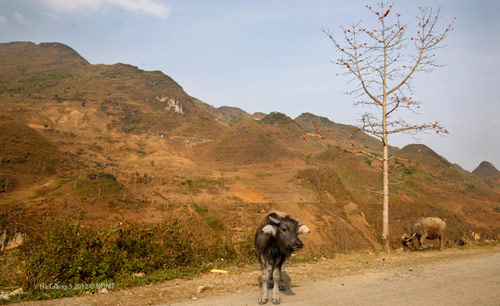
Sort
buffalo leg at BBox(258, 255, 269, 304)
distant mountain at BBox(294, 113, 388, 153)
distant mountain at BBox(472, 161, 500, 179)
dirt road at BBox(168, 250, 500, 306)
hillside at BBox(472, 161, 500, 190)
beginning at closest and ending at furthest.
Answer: buffalo leg at BBox(258, 255, 269, 304) → dirt road at BBox(168, 250, 500, 306) → hillside at BBox(472, 161, 500, 190) → distant mountain at BBox(472, 161, 500, 179) → distant mountain at BBox(294, 113, 388, 153)

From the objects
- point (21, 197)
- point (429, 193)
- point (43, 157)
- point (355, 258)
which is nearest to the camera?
point (355, 258)

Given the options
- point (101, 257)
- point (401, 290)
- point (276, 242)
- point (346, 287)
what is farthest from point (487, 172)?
point (101, 257)

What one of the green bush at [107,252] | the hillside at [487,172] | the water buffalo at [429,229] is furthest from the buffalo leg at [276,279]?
the hillside at [487,172]

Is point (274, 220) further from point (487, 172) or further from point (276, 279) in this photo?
point (487, 172)

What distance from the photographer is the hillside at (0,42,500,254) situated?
23.3m

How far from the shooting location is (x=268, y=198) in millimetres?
32156

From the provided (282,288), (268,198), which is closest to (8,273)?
(282,288)

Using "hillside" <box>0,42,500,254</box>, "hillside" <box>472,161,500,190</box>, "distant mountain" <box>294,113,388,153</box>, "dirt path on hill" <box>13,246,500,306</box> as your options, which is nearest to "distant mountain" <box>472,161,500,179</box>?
"hillside" <box>472,161,500,190</box>

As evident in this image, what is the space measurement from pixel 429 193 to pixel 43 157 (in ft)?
173

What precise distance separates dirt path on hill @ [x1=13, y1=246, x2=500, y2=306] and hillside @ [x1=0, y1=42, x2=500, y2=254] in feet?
9.43

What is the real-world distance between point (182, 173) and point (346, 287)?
35.4m

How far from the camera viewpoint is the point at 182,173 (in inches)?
1580

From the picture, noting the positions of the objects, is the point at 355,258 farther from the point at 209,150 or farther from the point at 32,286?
the point at 209,150

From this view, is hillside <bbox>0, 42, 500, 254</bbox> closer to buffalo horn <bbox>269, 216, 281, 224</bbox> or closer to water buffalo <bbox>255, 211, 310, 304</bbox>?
water buffalo <bbox>255, 211, 310, 304</bbox>
